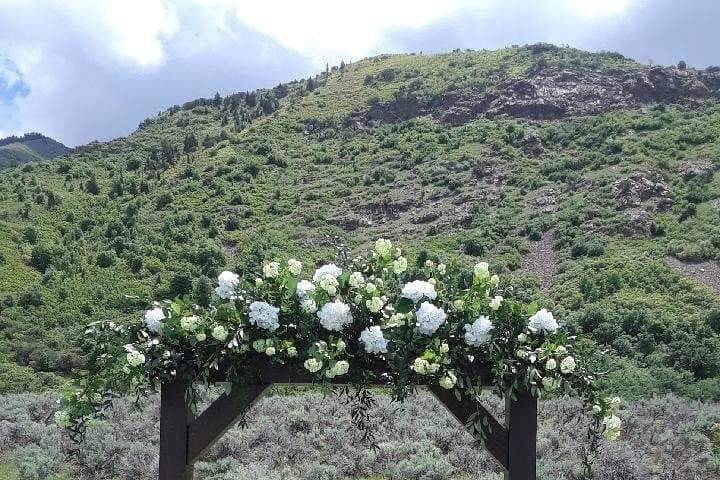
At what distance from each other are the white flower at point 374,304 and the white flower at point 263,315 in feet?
1.58

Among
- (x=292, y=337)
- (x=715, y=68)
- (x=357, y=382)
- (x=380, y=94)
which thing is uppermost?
(x=715, y=68)

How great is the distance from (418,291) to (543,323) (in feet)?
2.22

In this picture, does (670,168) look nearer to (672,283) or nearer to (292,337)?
(672,283)

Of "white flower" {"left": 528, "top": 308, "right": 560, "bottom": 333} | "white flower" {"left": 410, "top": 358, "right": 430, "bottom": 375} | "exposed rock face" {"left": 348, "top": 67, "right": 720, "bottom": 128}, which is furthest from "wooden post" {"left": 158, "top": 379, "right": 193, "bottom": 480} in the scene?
"exposed rock face" {"left": 348, "top": 67, "right": 720, "bottom": 128}

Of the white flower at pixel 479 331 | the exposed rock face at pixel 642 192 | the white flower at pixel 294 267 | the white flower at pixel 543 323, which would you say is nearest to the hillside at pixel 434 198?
the exposed rock face at pixel 642 192

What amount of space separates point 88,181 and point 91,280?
16.3 metres

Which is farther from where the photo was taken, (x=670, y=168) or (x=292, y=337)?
(x=670, y=168)

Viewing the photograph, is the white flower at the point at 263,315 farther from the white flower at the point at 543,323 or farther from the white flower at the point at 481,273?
the white flower at the point at 543,323

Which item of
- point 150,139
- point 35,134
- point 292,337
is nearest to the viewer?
point 292,337

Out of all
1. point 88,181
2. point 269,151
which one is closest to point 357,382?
point 88,181

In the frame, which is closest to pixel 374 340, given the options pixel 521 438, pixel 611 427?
pixel 521 438

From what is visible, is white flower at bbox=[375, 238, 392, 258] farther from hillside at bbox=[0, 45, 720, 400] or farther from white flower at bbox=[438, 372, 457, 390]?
hillside at bbox=[0, 45, 720, 400]

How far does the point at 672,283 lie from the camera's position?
102ft

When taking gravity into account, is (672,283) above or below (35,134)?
below
